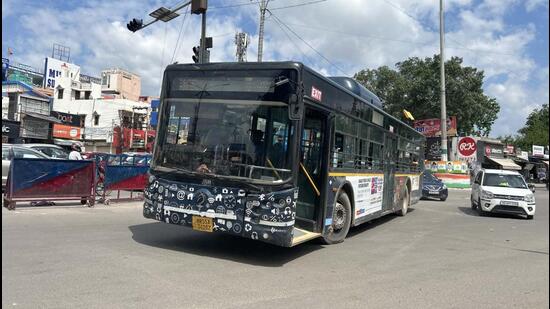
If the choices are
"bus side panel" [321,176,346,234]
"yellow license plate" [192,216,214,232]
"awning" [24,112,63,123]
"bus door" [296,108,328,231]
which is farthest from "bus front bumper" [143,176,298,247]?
"awning" [24,112,63,123]

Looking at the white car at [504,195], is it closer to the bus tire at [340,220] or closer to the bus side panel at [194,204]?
the bus tire at [340,220]

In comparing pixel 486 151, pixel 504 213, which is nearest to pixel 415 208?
pixel 504 213

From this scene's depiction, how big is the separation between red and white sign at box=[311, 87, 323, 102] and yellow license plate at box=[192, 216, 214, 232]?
8.52 ft

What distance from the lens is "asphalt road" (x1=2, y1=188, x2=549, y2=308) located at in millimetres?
5375

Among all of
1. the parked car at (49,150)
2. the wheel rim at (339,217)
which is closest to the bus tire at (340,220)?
the wheel rim at (339,217)

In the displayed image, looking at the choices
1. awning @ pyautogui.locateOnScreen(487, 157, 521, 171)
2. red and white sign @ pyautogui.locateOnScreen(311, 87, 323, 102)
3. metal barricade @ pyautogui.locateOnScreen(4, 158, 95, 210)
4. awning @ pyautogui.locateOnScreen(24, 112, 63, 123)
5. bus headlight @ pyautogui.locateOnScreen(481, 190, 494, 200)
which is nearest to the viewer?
red and white sign @ pyautogui.locateOnScreen(311, 87, 323, 102)

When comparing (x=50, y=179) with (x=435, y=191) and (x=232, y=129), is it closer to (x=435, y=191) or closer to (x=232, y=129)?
(x=232, y=129)

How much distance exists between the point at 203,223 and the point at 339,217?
3132mm

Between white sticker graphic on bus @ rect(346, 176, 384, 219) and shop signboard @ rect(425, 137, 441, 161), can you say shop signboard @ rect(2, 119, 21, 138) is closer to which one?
shop signboard @ rect(425, 137, 441, 161)

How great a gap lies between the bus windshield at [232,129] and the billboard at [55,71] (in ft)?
200

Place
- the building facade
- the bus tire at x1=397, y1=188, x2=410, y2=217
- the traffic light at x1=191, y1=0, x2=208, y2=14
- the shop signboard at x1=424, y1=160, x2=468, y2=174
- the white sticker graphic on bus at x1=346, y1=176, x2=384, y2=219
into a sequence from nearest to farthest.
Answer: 1. the white sticker graphic on bus at x1=346, y1=176, x2=384, y2=219
2. the bus tire at x1=397, y1=188, x2=410, y2=217
3. the traffic light at x1=191, y1=0, x2=208, y2=14
4. the shop signboard at x1=424, y1=160, x2=468, y2=174
5. the building facade

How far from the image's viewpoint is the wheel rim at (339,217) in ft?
30.5

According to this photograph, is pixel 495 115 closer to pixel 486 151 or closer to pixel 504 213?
pixel 486 151

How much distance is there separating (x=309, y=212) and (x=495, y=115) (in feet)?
156
